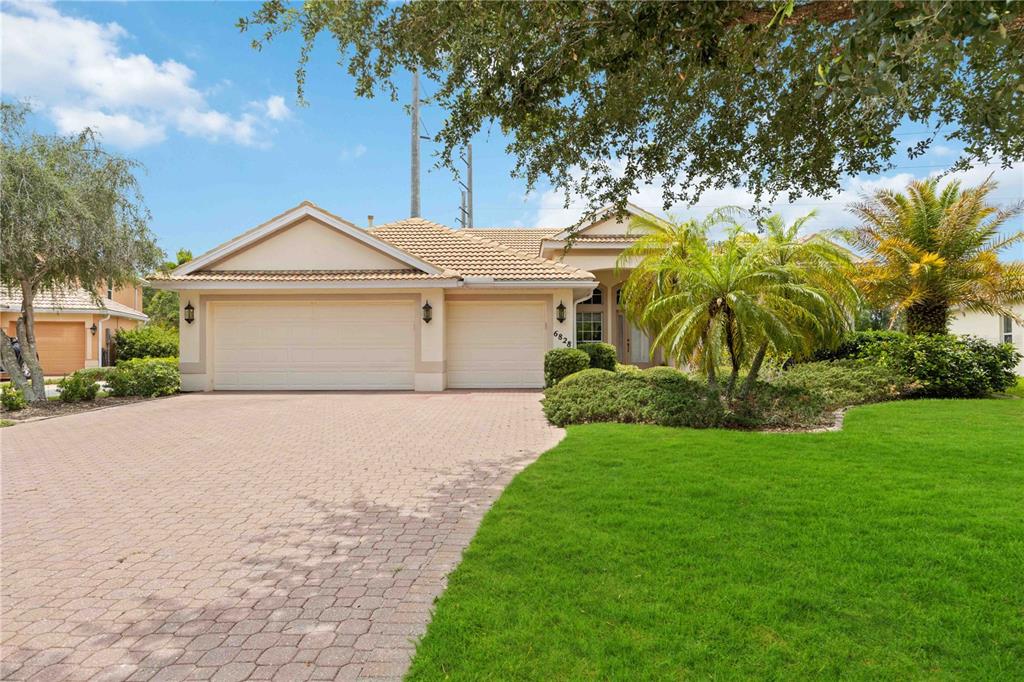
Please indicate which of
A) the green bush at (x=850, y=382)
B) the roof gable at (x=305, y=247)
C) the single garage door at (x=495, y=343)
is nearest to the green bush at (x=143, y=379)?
the roof gable at (x=305, y=247)

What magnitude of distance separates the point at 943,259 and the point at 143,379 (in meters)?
20.2

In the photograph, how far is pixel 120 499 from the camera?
584 cm

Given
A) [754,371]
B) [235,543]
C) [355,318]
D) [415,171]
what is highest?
[415,171]

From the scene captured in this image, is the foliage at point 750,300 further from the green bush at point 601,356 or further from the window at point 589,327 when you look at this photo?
the window at point 589,327

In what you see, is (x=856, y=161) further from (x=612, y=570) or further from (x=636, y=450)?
(x=612, y=570)

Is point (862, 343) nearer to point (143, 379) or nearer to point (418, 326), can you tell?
point (418, 326)

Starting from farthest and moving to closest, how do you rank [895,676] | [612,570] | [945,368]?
[945,368]
[612,570]
[895,676]

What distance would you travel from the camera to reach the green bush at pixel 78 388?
1312 centimetres

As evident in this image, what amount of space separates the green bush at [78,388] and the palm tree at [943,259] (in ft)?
60.5

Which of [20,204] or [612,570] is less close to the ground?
[20,204]

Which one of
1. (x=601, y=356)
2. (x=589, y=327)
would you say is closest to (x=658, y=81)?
(x=601, y=356)

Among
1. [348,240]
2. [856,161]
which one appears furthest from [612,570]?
[348,240]

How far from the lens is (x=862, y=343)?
1373 centimetres

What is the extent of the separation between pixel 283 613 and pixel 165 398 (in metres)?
13.5
